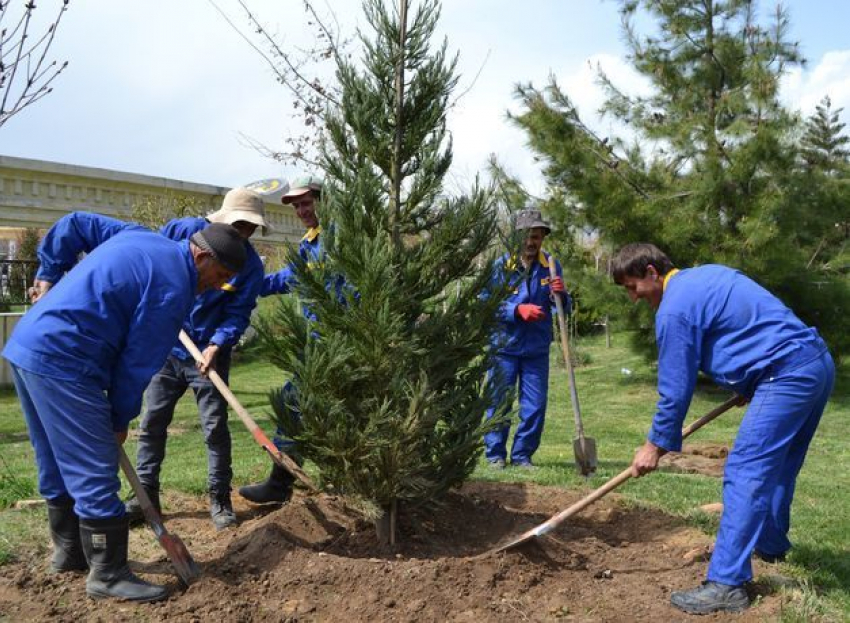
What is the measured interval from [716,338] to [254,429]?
2.61m

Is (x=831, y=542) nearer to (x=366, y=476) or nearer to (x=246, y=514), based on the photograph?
(x=366, y=476)

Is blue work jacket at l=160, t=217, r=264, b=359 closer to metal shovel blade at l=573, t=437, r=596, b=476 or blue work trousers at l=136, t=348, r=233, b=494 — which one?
blue work trousers at l=136, t=348, r=233, b=494

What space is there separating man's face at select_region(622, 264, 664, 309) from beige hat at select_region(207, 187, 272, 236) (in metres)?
2.30

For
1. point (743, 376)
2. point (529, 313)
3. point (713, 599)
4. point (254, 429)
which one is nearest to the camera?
point (713, 599)

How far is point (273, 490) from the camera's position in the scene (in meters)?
5.59

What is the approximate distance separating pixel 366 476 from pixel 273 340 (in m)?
0.91

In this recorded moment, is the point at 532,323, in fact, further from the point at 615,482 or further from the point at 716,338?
the point at 716,338

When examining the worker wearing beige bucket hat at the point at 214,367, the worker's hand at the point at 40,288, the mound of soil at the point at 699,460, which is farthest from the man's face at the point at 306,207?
the mound of soil at the point at 699,460

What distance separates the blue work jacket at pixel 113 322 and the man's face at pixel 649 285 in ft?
7.45

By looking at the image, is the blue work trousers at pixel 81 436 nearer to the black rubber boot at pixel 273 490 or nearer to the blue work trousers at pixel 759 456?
the black rubber boot at pixel 273 490

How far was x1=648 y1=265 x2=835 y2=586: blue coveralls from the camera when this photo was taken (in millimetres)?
4000

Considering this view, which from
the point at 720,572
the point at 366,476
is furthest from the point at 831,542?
the point at 366,476

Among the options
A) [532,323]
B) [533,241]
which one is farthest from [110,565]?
[533,241]

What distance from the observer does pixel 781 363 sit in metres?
4.07
